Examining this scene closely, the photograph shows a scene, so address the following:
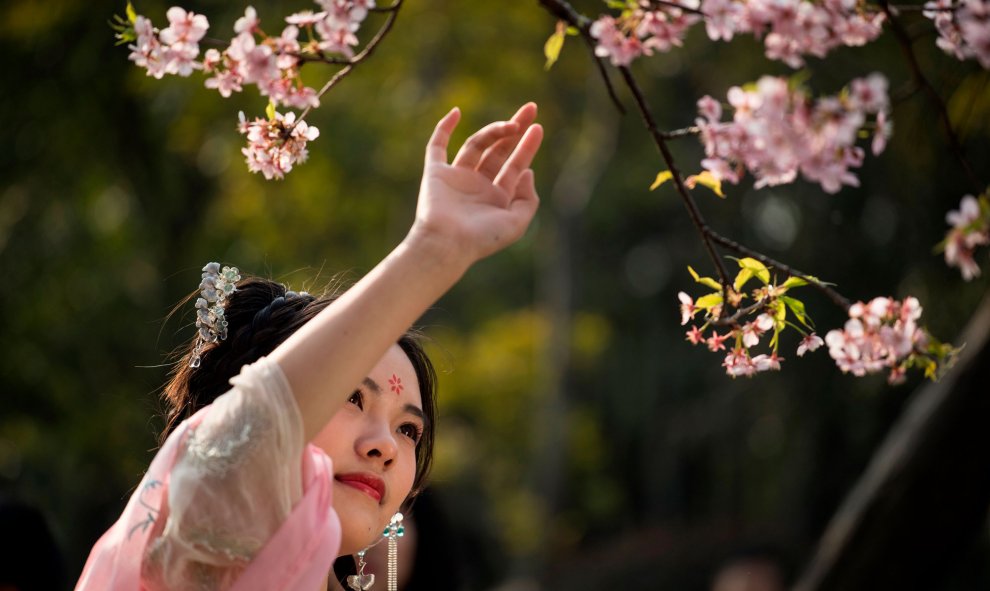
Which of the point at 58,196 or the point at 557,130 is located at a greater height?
the point at 58,196

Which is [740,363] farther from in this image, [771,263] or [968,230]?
[968,230]

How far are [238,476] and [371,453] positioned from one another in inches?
18.2

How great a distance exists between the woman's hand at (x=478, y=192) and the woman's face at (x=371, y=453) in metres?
0.45

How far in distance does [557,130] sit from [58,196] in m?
5.66

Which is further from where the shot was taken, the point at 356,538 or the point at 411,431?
the point at 411,431

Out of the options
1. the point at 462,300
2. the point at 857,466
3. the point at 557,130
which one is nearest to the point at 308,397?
the point at 857,466

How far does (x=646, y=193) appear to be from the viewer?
1547 cm

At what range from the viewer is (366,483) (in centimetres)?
215

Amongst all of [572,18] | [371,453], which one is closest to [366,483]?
[371,453]

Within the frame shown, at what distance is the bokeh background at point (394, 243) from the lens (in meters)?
8.66

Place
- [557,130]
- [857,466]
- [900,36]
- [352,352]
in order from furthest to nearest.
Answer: [557,130], [857,466], [352,352], [900,36]

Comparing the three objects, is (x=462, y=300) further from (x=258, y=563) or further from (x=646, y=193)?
(x=258, y=563)

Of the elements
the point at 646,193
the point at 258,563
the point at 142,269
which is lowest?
the point at 646,193

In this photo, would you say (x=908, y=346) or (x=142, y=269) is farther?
(x=142, y=269)
